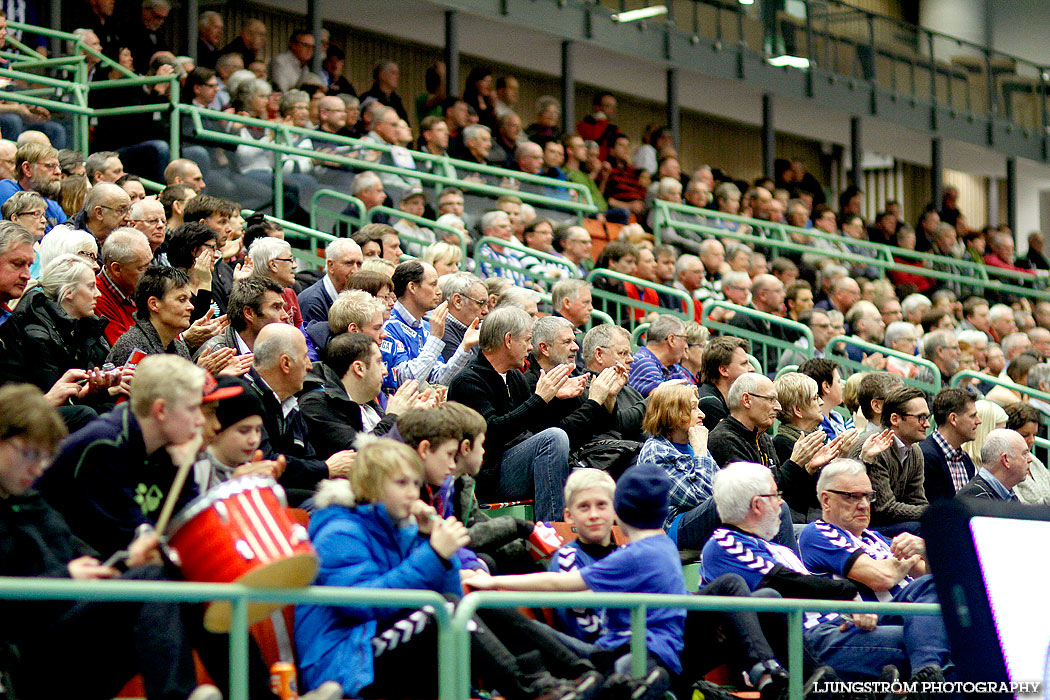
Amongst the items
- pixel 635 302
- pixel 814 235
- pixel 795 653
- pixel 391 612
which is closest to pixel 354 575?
pixel 391 612

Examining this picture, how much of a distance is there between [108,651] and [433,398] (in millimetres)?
2664

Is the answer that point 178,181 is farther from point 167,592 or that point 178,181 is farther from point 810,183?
point 810,183

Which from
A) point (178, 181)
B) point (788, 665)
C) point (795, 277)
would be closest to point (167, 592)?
point (788, 665)

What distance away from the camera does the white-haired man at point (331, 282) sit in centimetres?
764

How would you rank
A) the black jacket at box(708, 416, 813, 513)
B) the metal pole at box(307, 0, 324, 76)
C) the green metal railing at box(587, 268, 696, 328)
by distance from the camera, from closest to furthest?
the black jacket at box(708, 416, 813, 513), the green metal railing at box(587, 268, 696, 328), the metal pole at box(307, 0, 324, 76)

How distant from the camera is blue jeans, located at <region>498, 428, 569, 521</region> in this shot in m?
6.41

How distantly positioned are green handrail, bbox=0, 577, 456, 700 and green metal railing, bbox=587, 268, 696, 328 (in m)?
6.45

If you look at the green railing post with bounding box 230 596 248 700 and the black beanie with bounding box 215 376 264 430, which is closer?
the green railing post with bounding box 230 596 248 700

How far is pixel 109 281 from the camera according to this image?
6500mm

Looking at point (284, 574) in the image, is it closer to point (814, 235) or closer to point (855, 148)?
point (814, 235)

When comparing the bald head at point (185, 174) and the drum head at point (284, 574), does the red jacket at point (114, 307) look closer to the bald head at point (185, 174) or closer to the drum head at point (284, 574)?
the bald head at point (185, 174)

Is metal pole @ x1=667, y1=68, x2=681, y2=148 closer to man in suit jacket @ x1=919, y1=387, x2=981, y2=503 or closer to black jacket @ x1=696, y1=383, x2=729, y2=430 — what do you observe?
man in suit jacket @ x1=919, y1=387, x2=981, y2=503

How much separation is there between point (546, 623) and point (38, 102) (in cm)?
623

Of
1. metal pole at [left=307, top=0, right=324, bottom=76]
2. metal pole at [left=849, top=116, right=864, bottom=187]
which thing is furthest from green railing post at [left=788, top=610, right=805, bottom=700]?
metal pole at [left=849, top=116, right=864, bottom=187]
